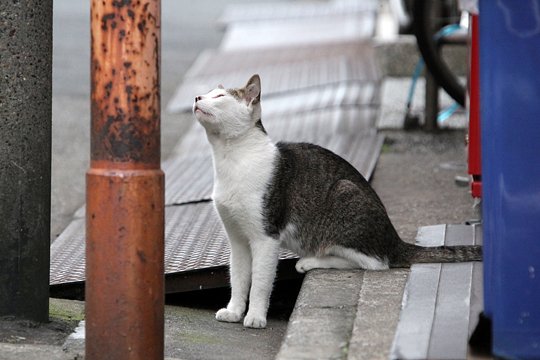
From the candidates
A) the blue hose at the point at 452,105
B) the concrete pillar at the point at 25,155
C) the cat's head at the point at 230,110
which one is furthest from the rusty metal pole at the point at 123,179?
the blue hose at the point at 452,105

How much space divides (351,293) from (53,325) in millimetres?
1107

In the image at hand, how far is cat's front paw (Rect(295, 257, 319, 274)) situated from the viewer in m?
4.42

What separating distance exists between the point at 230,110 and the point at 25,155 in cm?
85

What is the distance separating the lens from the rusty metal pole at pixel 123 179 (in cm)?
323

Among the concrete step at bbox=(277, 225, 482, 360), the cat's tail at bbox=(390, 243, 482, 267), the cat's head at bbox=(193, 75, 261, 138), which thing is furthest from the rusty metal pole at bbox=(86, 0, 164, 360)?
the cat's tail at bbox=(390, 243, 482, 267)

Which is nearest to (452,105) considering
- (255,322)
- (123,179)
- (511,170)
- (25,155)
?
(255,322)

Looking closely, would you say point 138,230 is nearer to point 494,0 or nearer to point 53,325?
point 53,325

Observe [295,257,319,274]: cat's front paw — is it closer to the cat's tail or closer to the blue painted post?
the cat's tail

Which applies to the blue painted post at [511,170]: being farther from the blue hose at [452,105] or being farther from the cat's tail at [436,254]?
the blue hose at [452,105]

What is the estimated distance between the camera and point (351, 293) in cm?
402

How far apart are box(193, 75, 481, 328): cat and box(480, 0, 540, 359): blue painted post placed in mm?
1046

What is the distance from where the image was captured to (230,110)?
168 inches

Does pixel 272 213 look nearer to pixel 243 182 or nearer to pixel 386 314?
pixel 243 182

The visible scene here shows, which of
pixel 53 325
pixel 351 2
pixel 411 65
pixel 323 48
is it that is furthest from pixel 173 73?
pixel 53 325
